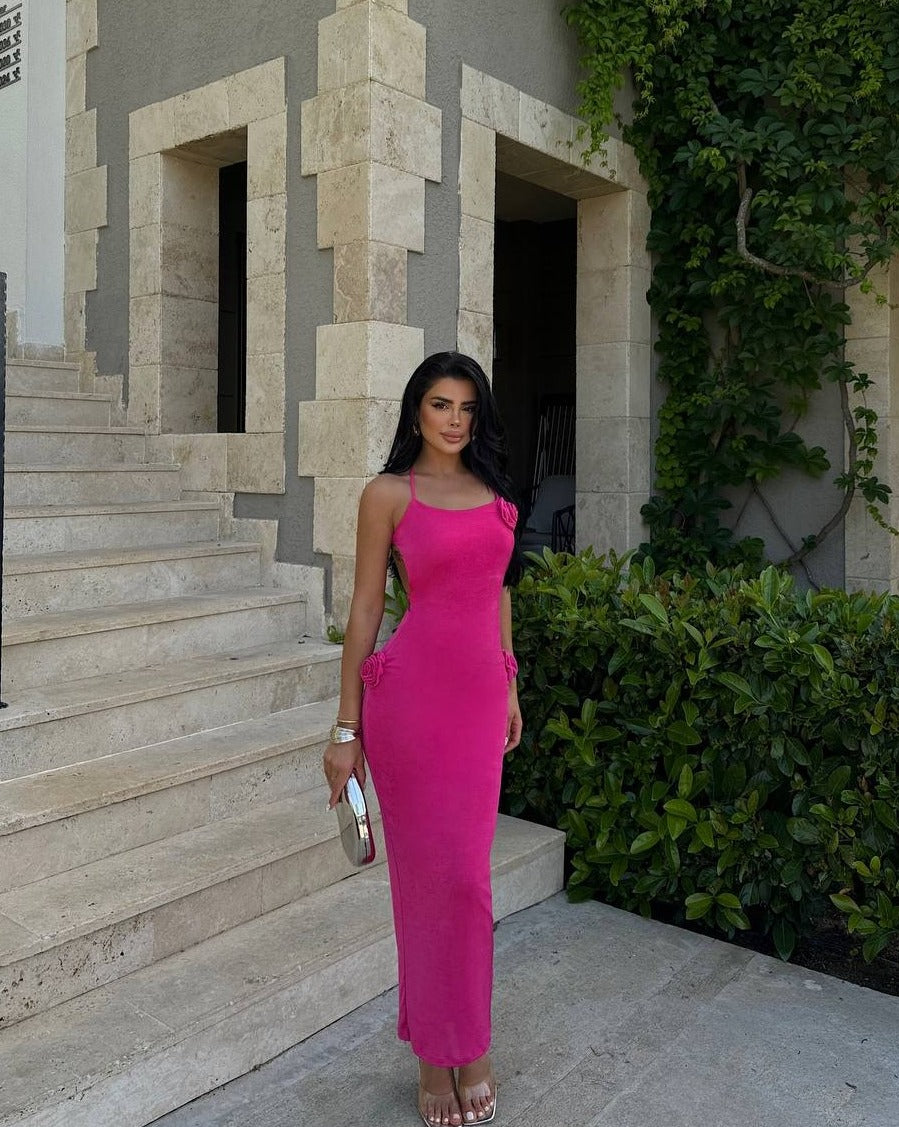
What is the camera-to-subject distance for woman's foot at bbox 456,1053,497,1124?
203 cm

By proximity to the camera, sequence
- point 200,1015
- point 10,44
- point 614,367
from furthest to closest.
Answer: point 10,44 < point 614,367 < point 200,1015

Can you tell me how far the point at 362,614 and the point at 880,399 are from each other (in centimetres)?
347

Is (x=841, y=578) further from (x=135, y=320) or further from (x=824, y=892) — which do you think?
(x=135, y=320)

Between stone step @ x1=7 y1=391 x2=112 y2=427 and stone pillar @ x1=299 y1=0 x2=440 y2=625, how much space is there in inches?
50.2

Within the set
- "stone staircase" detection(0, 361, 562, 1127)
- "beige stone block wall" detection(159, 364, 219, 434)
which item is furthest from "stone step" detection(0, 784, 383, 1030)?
"beige stone block wall" detection(159, 364, 219, 434)

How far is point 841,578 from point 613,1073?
3.15 m

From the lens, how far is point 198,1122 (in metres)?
2.04

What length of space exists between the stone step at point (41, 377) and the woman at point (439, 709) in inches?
121

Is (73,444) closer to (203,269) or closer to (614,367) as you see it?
(203,269)

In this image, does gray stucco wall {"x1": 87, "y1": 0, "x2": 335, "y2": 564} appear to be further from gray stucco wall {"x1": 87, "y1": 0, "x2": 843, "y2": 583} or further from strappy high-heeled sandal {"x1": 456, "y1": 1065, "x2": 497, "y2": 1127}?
strappy high-heeled sandal {"x1": 456, "y1": 1065, "x2": 497, "y2": 1127}

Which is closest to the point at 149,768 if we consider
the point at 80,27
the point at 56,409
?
the point at 56,409

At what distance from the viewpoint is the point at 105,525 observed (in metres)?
3.86

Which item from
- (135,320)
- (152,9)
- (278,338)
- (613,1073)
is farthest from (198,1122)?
(152,9)

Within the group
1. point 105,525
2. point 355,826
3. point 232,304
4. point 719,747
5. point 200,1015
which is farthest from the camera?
point 232,304
